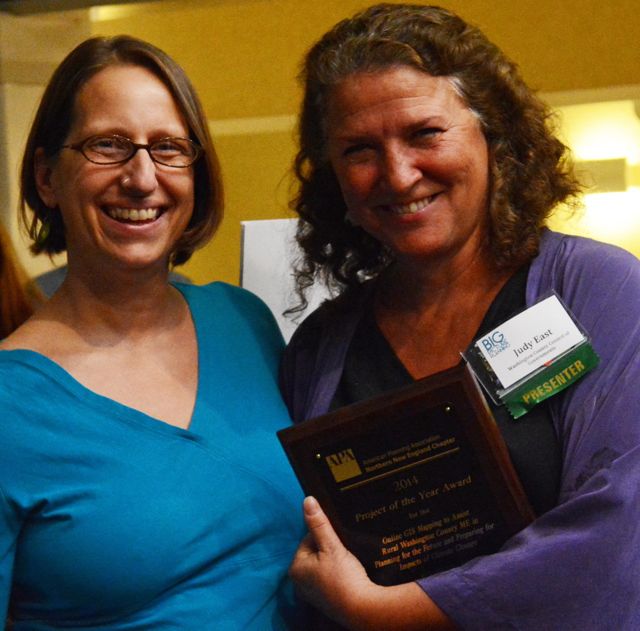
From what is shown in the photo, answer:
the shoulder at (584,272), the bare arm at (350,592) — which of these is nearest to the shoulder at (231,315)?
the bare arm at (350,592)

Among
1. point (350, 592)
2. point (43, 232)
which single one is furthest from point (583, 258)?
point (43, 232)

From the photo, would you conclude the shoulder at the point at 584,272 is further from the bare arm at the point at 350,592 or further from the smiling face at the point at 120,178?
the smiling face at the point at 120,178

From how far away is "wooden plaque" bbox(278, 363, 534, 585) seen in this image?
150 cm

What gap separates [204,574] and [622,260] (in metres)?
0.85

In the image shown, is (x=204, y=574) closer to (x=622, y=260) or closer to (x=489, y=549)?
(x=489, y=549)

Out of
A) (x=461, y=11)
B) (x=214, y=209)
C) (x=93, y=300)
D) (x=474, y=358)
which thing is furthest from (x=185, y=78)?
(x=461, y=11)

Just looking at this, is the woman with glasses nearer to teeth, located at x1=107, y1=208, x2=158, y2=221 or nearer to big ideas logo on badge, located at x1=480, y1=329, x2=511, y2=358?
teeth, located at x1=107, y1=208, x2=158, y2=221

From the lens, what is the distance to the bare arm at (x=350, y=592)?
1.50m

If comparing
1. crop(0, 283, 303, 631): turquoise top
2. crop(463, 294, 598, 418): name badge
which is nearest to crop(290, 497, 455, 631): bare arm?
crop(0, 283, 303, 631): turquoise top

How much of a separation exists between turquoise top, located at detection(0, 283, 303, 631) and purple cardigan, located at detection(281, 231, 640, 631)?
0.36 metres

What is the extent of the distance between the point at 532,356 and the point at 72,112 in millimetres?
904

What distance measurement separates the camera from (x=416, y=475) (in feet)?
5.05

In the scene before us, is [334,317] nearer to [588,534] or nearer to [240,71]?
[588,534]

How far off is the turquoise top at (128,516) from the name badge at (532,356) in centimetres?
46
